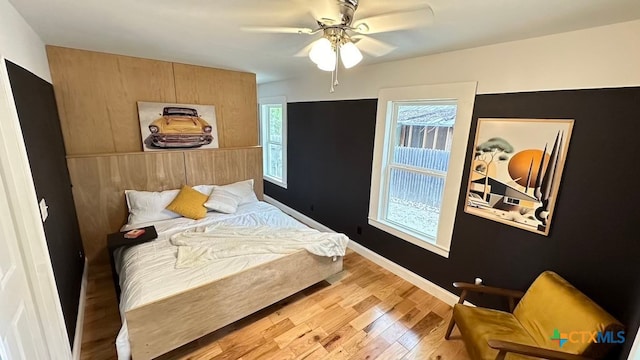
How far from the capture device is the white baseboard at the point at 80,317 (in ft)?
5.80

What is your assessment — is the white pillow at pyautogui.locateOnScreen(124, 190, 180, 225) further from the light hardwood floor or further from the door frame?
the door frame

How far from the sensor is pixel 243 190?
3572 mm

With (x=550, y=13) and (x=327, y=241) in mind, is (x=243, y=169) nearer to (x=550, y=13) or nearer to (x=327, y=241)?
(x=327, y=241)

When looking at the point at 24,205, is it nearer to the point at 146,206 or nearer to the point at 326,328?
the point at 146,206

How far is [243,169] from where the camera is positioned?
3.80m

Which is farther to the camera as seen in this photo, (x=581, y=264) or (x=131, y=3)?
(x=581, y=264)

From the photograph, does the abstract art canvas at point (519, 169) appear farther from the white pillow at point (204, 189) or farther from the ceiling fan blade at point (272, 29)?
the white pillow at point (204, 189)

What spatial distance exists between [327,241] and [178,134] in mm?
2303

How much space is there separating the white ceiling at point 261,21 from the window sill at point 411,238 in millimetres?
1815

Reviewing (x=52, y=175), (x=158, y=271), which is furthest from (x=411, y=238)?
(x=52, y=175)

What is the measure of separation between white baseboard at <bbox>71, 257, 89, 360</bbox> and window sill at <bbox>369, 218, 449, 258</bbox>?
2800mm

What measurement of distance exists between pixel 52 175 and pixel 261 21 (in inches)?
77.1

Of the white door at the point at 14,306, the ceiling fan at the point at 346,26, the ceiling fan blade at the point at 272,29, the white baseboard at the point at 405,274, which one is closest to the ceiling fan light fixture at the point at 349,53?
the ceiling fan at the point at 346,26

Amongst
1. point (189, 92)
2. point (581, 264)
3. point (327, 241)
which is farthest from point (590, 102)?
point (189, 92)
